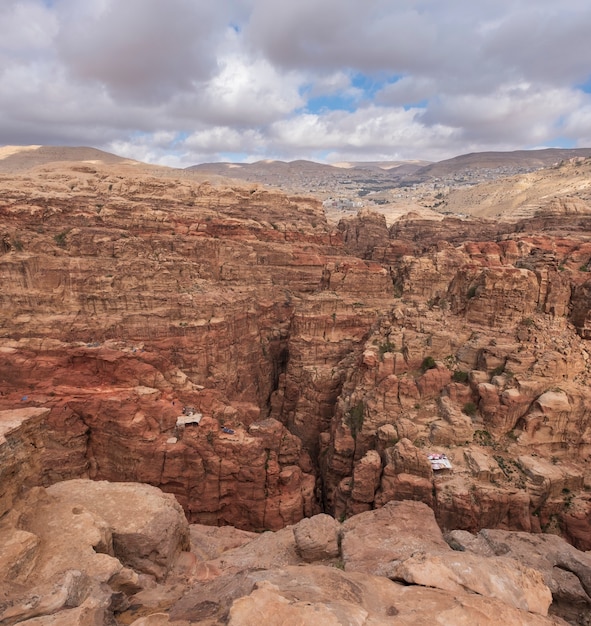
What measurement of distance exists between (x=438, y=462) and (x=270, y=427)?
34.6 ft

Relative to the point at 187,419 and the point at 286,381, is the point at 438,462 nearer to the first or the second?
the point at 187,419

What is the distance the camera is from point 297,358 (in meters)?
38.2

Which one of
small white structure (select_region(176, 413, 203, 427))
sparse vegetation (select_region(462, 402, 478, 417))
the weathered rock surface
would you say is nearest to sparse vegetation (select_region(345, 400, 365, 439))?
sparse vegetation (select_region(462, 402, 478, 417))

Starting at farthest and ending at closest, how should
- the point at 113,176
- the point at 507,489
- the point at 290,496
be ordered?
1. the point at 113,176
2. the point at 290,496
3. the point at 507,489

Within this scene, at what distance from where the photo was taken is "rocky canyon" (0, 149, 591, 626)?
9.30 meters

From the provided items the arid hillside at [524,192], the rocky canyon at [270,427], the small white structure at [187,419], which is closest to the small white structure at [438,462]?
the rocky canyon at [270,427]

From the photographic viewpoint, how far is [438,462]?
20000 millimetres

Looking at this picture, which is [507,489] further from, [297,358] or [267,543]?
[297,358]

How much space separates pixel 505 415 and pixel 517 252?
34.8 metres

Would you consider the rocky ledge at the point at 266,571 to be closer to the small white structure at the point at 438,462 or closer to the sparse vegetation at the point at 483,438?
the small white structure at the point at 438,462

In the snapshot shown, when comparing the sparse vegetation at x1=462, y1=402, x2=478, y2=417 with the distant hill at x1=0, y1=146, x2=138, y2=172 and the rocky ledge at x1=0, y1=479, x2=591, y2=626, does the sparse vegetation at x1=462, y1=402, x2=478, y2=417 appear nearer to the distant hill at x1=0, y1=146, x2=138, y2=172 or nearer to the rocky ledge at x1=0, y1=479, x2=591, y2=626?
the rocky ledge at x1=0, y1=479, x2=591, y2=626

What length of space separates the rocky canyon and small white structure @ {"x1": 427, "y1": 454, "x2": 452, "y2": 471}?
11 centimetres

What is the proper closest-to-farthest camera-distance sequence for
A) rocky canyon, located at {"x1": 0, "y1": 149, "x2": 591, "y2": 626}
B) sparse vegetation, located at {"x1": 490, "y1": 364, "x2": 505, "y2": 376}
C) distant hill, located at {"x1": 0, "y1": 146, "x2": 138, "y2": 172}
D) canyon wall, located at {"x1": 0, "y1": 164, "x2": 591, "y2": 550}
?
rocky canyon, located at {"x1": 0, "y1": 149, "x2": 591, "y2": 626}
canyon wall, located at {"x1": 0, "y1": 164, "x2": 591, "y2": 550}
sparse vegetation, located at {"x1": 490, "y1": 364, "x2": 505, "y2": 376}
distant hill, located at {"x1": 0, "y1": 146, "x2": 138, "y2": 172}

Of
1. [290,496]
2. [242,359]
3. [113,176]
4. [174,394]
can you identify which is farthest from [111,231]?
[290,496]
